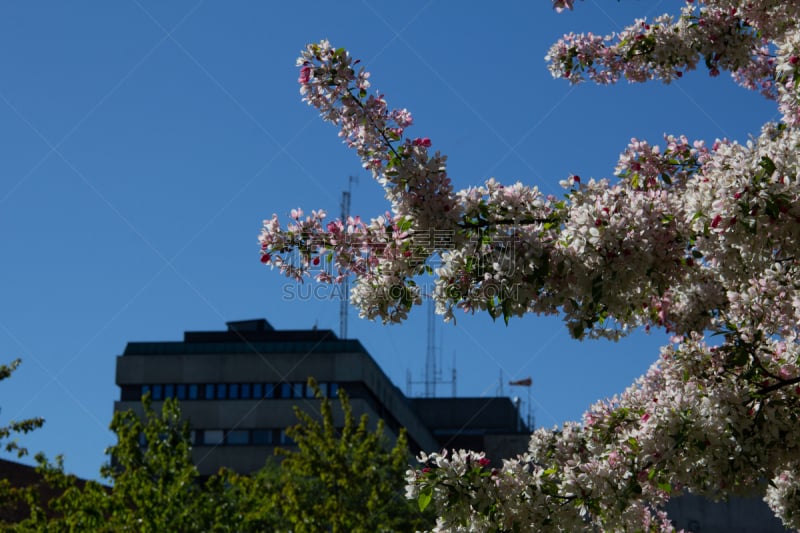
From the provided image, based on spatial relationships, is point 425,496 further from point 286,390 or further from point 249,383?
point 249,383

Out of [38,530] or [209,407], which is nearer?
[38,530]

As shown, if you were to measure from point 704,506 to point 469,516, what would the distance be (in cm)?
4819

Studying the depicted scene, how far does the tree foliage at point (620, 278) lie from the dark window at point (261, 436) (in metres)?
73.5

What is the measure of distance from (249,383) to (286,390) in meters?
3.21

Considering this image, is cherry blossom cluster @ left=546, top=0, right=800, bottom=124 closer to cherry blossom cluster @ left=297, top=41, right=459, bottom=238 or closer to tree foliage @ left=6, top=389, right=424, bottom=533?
cherry blossom cluster @ left=297, top=41, right=459, bottom=238

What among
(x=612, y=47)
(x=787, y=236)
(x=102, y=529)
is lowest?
(x=787, y=236)

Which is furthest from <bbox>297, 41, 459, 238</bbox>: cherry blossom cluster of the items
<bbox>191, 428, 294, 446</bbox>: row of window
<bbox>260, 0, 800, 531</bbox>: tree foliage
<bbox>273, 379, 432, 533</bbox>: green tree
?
<bbox>191, 428, 294, 446</bbox>: row of window

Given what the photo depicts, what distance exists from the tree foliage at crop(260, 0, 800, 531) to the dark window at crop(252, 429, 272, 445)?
241ft

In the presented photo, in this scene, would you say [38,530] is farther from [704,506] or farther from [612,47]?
[704,506]

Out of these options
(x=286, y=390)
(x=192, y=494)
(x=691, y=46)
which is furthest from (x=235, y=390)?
(x=691, y=46)

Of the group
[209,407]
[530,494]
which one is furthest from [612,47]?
[209,407]

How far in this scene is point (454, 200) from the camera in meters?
6.50

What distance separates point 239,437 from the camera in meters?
81.6

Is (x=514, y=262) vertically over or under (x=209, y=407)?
under
